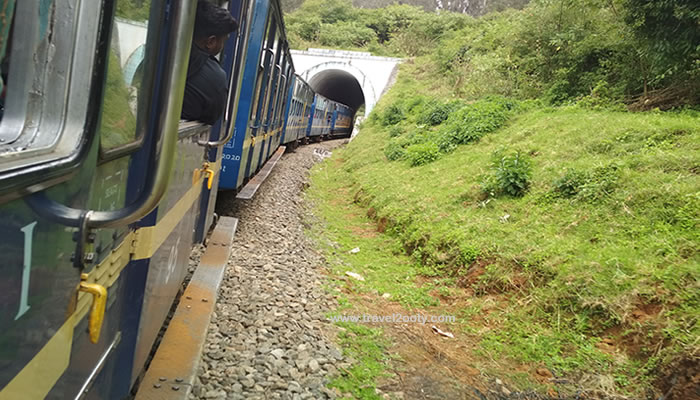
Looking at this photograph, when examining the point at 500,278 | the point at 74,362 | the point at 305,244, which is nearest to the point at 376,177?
the point at 305,244

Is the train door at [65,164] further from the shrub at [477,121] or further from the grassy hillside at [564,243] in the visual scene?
the shrub at [477,121]

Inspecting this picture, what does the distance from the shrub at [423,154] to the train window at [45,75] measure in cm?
990

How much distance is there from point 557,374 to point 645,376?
0.64 metres

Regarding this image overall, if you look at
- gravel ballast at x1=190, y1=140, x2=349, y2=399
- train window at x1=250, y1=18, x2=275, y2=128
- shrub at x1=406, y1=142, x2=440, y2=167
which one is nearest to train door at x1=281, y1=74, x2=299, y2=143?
shrub at x1=406, y1=142, x2=440, y2=167

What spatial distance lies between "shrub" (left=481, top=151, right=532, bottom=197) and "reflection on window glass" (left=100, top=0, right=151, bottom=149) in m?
6.27

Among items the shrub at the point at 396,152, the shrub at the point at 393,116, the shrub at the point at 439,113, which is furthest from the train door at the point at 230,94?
the shrub at the point at 393,116

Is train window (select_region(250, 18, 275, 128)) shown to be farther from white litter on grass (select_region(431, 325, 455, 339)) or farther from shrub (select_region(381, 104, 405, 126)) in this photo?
shrub (select_region(381, 104, 405, 126))

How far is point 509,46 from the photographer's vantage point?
698 inches

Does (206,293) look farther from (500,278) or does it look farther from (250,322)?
(500,278)

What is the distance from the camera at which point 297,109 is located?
1606 centimetres

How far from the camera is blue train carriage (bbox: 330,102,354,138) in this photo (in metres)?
30.4

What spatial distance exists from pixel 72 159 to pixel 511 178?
263 inches

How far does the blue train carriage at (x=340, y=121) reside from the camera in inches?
1199

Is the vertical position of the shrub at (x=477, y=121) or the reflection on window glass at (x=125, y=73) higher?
the shrub at (x=477, y=121)
